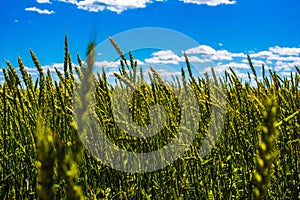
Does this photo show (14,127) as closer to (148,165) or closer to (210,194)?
(148,165)

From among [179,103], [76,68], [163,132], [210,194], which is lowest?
[210,194]

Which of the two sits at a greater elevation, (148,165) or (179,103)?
(179,103)

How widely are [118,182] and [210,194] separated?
42cm

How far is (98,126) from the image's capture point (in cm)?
175

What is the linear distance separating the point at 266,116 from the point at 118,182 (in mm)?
1310

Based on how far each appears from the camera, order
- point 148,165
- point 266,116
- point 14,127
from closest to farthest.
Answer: point 266,116
point 148,165
point 14,127

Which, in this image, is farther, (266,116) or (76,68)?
(76,68)

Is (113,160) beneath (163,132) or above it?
beneath

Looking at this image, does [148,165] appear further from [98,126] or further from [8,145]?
[8,145]

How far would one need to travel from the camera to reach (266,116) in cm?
44

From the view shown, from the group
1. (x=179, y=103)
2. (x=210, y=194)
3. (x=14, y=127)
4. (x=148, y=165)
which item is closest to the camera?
(x=210, y=194)

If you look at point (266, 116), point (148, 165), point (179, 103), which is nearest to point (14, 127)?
point (148, 165)

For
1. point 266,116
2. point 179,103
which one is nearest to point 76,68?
point 179,103

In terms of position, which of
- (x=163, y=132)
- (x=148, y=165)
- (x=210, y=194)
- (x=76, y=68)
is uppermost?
(x=76, y=68)
